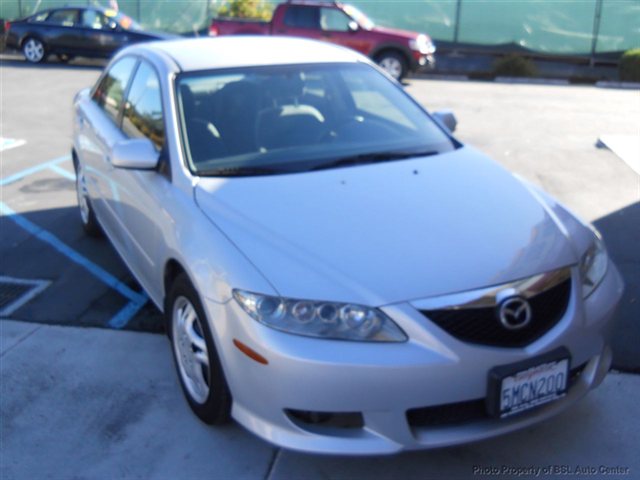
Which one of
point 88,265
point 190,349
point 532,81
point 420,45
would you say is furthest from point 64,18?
point 190,349

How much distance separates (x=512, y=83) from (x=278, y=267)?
15408 mm

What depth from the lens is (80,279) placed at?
5.59m

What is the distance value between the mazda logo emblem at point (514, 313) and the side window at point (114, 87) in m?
3.19

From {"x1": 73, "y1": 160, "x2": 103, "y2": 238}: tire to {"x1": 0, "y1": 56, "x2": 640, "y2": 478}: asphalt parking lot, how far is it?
0.09m

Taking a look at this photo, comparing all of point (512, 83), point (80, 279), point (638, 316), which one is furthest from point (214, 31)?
point (638, 316)

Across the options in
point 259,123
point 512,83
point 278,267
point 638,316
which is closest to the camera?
point 278,267

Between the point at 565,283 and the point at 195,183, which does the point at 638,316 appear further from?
the point at 195,183

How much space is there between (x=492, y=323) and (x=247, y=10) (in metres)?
19.6

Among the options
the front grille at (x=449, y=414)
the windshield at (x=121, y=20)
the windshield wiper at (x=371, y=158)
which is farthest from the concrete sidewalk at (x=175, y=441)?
the windshield at (x=121, y=20)

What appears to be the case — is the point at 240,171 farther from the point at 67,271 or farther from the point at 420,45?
the point at 420,45

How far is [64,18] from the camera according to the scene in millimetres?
19312

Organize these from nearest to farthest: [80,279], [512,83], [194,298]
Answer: [194,298] → [80,279] → [512,83]

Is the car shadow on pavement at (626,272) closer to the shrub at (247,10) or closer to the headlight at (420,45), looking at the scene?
the headlight at (420,45)

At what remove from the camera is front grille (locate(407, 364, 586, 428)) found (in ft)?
9.89
